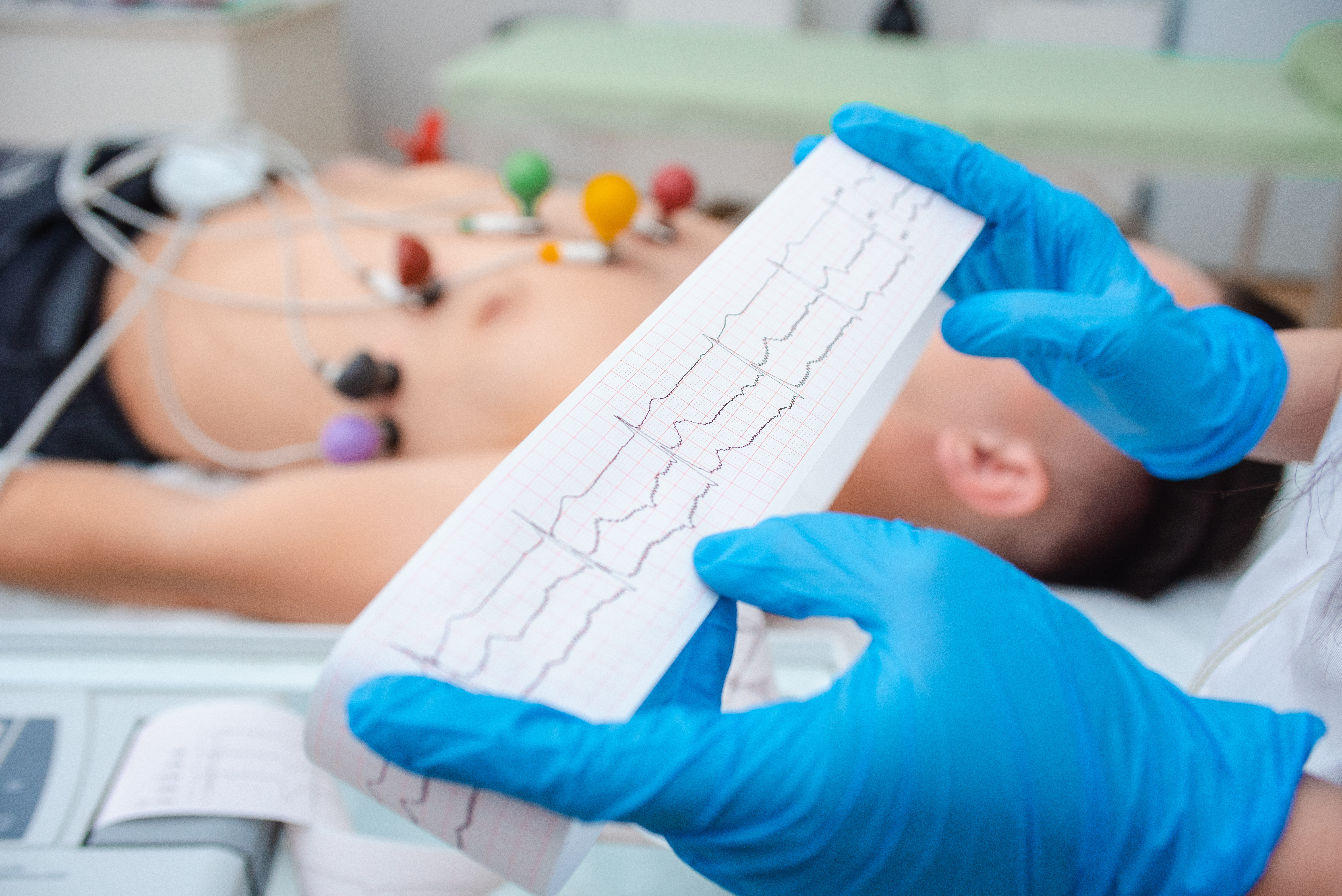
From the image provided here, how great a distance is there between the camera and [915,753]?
→ 17.1 inches

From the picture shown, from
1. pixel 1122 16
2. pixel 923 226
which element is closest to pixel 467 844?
pixel 923 226

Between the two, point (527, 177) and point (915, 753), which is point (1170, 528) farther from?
point (527, 177)

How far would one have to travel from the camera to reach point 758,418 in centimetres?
53

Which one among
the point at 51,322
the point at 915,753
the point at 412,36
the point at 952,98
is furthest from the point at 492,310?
the point at 412,36

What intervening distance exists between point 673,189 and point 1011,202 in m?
0.52

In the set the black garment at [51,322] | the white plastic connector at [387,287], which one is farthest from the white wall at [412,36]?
the white plastic connector at [387,287]

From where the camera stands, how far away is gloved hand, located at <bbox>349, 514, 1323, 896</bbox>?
41 centimetres

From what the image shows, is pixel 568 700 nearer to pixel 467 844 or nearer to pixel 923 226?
pixel 467 844

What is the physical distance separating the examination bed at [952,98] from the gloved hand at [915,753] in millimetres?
1672

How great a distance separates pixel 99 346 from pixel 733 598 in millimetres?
1045

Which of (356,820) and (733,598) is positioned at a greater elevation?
(733,598)

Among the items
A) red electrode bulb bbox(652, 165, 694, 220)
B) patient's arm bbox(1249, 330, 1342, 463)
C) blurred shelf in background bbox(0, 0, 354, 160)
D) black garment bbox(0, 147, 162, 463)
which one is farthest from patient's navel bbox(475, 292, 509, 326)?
blurred shelf in background bbox(0, 0, 354, 160)

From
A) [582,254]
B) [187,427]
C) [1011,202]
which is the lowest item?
[187,427]

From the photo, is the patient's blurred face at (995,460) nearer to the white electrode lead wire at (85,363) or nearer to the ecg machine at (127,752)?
the ecg machine at (127,752)
